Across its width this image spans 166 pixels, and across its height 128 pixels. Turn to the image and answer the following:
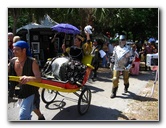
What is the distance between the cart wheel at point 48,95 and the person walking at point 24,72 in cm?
131

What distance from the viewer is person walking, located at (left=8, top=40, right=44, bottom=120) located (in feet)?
10.00


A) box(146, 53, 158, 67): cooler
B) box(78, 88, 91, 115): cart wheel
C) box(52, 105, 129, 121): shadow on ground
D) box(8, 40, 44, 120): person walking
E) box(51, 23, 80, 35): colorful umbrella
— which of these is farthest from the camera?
box(51, 23, 80, 35): colorful umbrella

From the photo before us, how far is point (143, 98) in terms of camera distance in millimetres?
5480

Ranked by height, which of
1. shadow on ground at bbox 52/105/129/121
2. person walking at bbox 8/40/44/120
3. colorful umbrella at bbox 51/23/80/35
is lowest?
shadow on ground at bbox 52/105/129/121

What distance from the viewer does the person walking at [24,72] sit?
3047 mm

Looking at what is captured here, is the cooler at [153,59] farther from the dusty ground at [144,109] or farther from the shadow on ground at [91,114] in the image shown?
the shadow on ground at [91,114]

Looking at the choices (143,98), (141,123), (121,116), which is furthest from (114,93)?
(141,123)

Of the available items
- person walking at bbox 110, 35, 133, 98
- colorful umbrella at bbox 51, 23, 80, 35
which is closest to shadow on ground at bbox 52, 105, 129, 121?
person walking at bbox 110, 35, 133, 98

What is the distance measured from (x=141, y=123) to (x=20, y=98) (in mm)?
1811

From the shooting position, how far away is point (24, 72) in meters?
3.12

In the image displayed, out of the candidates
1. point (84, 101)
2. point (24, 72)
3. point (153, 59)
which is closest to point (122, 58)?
point (153, 59)

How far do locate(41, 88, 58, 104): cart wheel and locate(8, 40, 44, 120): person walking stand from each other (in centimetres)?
131

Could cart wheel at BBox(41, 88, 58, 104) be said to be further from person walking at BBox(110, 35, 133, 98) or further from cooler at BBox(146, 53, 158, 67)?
cooler at BBox(146, 53, 158, 67)
